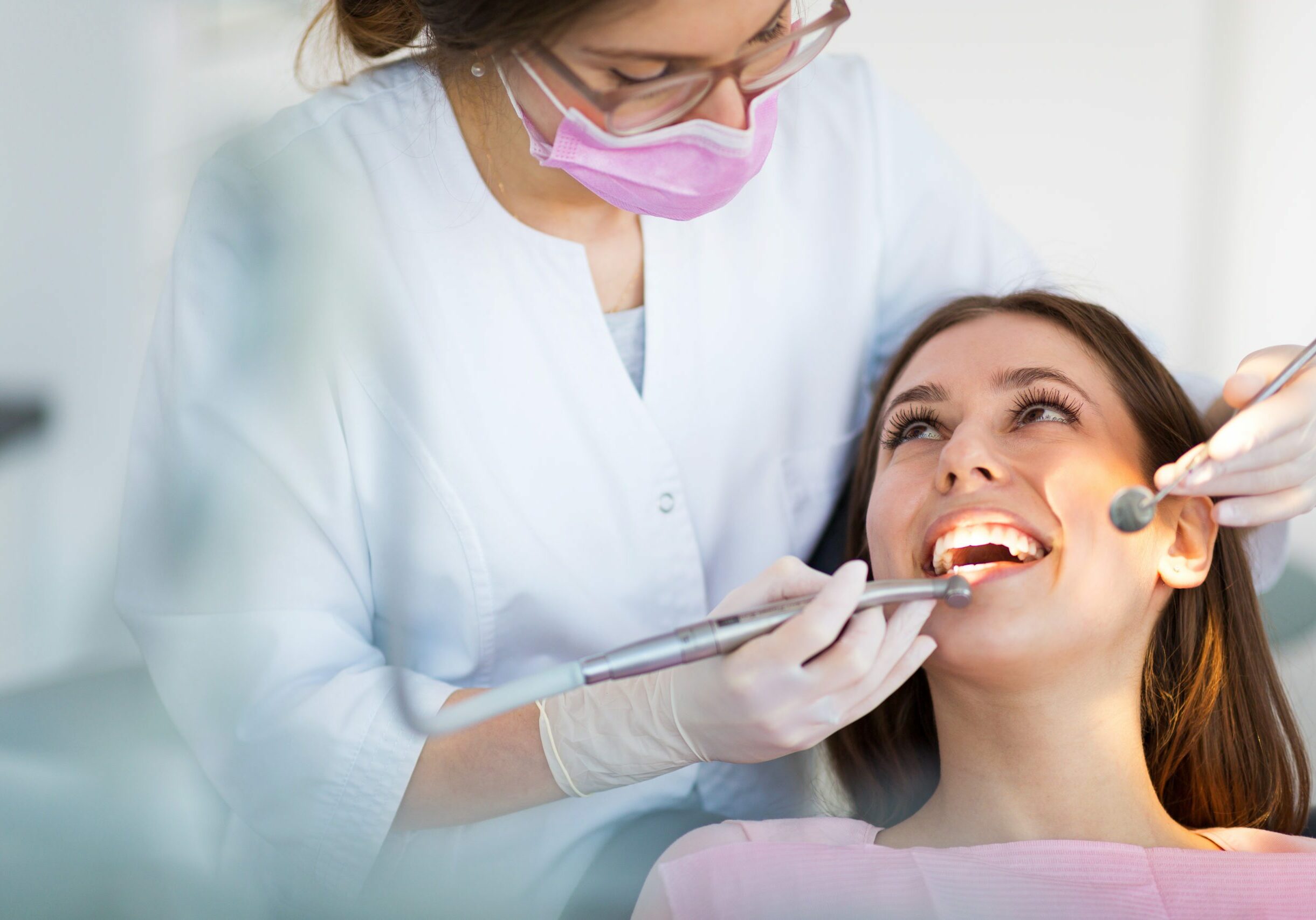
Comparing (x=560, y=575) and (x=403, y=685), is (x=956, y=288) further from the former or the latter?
(x=403, y=685)

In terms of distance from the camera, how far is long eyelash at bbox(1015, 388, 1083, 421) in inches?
51.6

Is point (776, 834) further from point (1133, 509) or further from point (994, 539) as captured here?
point (1133, 509)

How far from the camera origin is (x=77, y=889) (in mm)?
1176

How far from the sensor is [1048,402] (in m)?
1.31

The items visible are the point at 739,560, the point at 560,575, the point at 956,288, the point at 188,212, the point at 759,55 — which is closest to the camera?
the point at 759,55

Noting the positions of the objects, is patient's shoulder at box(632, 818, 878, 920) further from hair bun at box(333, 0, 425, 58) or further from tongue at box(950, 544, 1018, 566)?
hair bun at box(333, 0, 425, 58)

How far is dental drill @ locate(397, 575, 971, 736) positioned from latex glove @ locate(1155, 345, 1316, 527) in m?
0.31

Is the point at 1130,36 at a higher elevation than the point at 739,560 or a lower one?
higher

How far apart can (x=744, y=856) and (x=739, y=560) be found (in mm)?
417

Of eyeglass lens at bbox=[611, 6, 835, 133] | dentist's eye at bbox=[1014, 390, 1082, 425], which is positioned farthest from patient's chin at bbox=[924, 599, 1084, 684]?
eyeglass lens at bbox=[611, 6, 835, 133]

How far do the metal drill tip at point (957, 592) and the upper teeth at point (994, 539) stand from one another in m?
0.12

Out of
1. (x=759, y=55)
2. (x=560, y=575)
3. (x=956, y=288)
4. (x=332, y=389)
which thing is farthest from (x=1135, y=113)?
(x=332, y=389)

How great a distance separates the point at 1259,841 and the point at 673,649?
2.60 ft

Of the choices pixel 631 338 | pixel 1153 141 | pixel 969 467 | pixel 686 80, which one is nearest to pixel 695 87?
pixel 686 80
